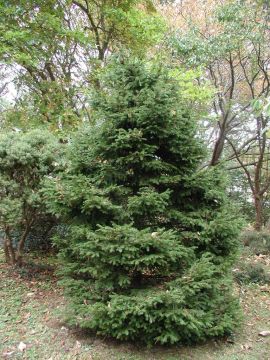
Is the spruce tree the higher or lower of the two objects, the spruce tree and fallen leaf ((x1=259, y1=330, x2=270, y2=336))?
the higher

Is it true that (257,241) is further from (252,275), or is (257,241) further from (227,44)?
(227,44)

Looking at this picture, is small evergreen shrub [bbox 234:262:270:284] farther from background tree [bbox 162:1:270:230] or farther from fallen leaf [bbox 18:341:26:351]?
fallen leaf [bbox 18:341:26:351]

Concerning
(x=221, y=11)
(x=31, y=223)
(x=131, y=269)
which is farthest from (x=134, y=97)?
(x=221, y=11)

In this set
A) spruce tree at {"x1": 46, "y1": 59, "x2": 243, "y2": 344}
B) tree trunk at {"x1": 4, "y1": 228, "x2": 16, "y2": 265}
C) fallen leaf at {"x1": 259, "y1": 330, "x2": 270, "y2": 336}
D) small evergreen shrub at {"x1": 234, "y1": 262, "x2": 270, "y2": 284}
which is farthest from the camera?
small evergreen shrub at {"x1": 234, "y1": 262, "x2": 270, "y2": 284}

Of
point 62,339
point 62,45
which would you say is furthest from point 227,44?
point 62,339

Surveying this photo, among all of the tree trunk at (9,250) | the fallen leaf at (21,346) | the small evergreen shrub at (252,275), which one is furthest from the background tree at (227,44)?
the fallen leaf at (21,346)

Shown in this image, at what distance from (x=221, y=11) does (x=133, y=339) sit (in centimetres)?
636

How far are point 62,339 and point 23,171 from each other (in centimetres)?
205

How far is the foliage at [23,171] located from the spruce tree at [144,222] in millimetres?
684

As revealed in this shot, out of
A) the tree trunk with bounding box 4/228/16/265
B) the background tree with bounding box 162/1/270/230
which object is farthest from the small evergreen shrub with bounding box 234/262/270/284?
the tree trunk with bounding box 4/228/16/265

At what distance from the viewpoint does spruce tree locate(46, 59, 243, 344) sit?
271cm

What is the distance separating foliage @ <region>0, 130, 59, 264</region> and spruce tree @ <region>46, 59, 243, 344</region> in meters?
0.68

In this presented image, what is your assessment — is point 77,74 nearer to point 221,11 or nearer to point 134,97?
point 221,11

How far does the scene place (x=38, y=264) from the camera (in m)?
4.70
